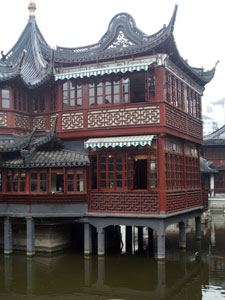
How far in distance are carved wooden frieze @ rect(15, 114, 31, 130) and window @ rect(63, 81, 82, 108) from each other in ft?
7.47

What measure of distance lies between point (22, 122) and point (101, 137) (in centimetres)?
431

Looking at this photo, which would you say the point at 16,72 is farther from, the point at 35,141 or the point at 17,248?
the point at 17,248

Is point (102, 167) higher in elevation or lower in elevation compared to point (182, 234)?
higher

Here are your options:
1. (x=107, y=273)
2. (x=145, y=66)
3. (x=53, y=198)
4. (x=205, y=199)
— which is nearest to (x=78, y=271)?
(x=107, y=273)

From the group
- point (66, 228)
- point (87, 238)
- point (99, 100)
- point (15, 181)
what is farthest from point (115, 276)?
point (99, 100)

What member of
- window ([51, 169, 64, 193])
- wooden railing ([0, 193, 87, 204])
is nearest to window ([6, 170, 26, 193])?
wooden railing ([0, 193, 87, 204])

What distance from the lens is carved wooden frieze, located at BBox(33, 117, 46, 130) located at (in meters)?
20.4

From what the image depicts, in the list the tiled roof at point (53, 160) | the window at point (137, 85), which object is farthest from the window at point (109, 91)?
the tiled roof at point (53, 160)

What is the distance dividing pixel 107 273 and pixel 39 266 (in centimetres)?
285

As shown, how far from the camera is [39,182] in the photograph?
59.8ft

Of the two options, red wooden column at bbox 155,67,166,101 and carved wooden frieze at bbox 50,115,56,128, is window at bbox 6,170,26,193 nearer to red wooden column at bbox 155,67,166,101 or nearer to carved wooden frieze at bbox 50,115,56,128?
carved wooden frieze at bbox 50,115,56,128

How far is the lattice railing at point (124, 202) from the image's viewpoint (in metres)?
17.3

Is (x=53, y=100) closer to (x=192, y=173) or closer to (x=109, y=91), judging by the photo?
(x=109, y=91)

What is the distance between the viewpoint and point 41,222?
62.1 ft
